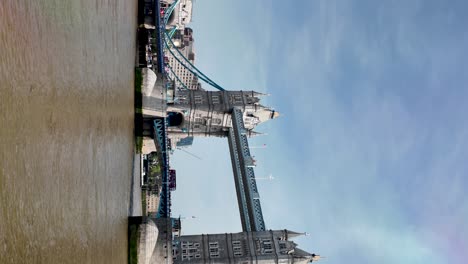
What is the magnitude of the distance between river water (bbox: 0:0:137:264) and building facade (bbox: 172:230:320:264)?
29188 mm

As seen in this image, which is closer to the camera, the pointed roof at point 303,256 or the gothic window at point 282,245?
the pointed roof at point 303,256

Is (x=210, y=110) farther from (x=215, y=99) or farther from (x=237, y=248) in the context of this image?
(x=237, y=248)

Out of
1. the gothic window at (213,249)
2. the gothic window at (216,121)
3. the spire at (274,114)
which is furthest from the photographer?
the spire at (274,114)

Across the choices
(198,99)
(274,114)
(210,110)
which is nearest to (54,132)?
A: (210,110)

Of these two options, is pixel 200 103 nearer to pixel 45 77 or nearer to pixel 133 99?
pixel 133 99

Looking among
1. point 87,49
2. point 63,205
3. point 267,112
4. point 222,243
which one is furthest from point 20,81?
point 267,112

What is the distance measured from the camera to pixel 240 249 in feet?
167

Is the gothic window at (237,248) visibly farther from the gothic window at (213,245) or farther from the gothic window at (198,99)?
the gothic window at (198,99)

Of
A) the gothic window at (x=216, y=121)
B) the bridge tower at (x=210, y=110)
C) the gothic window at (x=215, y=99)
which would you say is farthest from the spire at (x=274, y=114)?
the gothic window at (x=215, y=99)

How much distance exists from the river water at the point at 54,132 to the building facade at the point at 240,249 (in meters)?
29.2

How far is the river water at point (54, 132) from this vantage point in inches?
354

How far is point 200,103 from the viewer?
201 ft

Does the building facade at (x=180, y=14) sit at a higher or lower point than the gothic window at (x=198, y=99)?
higher

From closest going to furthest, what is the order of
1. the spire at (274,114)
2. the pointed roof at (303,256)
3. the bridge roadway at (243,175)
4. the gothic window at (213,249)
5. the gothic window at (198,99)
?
the gothic window at (213,249) → the pointed roof at (303,256) → the bridge roadway at (243,175) → the gothic window at (198,99) → the spire at (274,114)
